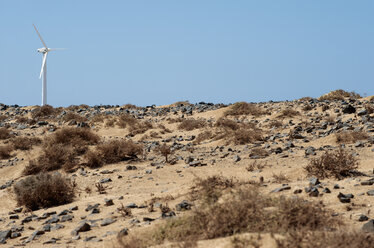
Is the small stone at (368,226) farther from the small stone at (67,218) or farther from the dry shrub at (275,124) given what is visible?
the dry shrub at (275,124)

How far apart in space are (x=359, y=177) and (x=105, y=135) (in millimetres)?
13595

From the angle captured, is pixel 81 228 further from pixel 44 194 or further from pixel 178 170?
pixel 178 170

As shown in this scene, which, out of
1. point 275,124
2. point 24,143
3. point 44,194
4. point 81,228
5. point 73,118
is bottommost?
point 81,228

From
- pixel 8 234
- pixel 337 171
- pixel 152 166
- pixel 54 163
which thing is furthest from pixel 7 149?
pixel 337 171

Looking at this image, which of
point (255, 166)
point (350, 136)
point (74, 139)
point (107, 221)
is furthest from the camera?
point (74, 139)

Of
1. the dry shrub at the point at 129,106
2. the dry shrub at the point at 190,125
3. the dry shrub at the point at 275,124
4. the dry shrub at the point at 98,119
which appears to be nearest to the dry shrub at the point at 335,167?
the dry shrub at the point at 275,124

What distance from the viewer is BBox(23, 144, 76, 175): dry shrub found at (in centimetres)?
1388

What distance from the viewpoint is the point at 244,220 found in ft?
18.1

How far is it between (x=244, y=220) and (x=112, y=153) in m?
9.07

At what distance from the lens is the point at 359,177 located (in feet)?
28.1

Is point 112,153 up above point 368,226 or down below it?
above

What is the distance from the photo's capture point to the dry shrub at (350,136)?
44.1 feet

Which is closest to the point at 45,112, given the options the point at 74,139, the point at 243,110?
the point at 243,110

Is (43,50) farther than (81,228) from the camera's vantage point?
Yes
